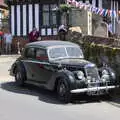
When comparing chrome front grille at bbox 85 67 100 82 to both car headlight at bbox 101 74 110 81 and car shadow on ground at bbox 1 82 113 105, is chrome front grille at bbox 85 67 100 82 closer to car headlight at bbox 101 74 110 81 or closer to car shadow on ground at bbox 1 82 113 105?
car headlight at bbox 101 74 110 81

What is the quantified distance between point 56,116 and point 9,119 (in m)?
1.13

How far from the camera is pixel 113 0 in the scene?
30547mm

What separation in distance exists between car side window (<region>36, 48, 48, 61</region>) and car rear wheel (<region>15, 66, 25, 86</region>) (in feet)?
3.05

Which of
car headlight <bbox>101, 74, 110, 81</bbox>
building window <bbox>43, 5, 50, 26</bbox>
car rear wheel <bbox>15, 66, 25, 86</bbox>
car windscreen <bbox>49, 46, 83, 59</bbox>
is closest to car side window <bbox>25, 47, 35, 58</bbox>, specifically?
car rear wheel <bbox>15, 66, 25, 86</bbox>

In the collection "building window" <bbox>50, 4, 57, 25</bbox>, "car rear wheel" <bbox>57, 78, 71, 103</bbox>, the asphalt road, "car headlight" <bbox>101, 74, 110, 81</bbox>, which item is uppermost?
"building window" <bbox>50, 4, 57, 25</bbox>

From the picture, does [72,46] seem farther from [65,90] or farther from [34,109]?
[34,109]

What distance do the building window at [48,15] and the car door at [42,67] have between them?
15.2 metres

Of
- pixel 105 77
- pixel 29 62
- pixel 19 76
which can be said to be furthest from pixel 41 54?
pixel 105 77

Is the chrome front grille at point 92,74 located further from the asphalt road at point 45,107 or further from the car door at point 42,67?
the car door at point 42,67

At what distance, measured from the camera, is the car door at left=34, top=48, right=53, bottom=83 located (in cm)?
1470

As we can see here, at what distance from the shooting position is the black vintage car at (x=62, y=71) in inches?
536

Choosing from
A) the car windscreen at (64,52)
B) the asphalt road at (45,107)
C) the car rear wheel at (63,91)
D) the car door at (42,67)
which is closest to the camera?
the asphalt road at (45,107)

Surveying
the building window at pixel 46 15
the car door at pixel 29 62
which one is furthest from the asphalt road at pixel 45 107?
the building window at pixel 46 15

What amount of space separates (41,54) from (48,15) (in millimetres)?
15759
